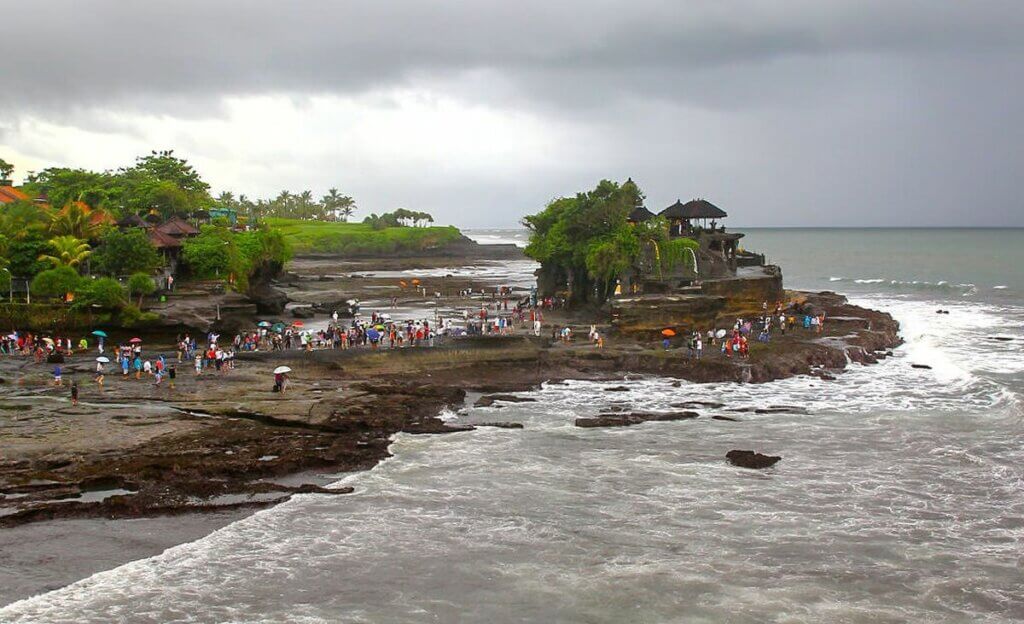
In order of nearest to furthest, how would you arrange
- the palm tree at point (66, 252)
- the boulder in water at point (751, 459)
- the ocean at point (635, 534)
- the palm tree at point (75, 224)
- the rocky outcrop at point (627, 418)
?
the ocean at point (635, 534)
the boulder in water at point (751, 459)
the rocky outcrop at point (627, 418)
the palm tree at point (66, 252)
the palm tree at point (75, 224)

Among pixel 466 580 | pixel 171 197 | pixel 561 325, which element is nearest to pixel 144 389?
pixel 466 580

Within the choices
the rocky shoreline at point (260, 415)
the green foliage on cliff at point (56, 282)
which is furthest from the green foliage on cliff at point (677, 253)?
the green foliage on cliff at point (56, 282)

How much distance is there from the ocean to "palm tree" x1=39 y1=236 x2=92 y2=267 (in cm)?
2799

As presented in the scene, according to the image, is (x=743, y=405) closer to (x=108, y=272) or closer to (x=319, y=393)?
(x=319, y=393)

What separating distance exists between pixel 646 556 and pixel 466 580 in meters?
3.99

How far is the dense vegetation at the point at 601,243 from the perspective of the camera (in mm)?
53031

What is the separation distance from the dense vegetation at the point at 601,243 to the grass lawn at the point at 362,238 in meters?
83.0

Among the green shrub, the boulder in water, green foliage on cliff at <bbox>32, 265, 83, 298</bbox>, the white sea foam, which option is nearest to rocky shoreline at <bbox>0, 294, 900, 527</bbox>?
the white sea foam

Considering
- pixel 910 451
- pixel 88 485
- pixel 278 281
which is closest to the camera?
pixel 88 485

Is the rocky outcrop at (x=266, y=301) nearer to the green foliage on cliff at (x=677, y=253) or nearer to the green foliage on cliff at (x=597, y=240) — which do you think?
the green foliage on cliff at (x=597, y=240)

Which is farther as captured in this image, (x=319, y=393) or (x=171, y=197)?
(x=171, y=197)

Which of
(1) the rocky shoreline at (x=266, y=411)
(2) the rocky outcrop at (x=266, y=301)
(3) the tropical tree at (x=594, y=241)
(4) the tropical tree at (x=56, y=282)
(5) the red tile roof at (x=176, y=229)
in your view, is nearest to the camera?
(1) the rocky shoreline at (x=266, y=411)

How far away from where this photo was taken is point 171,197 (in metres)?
75.4

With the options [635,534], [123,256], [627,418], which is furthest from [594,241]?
[635,534]
